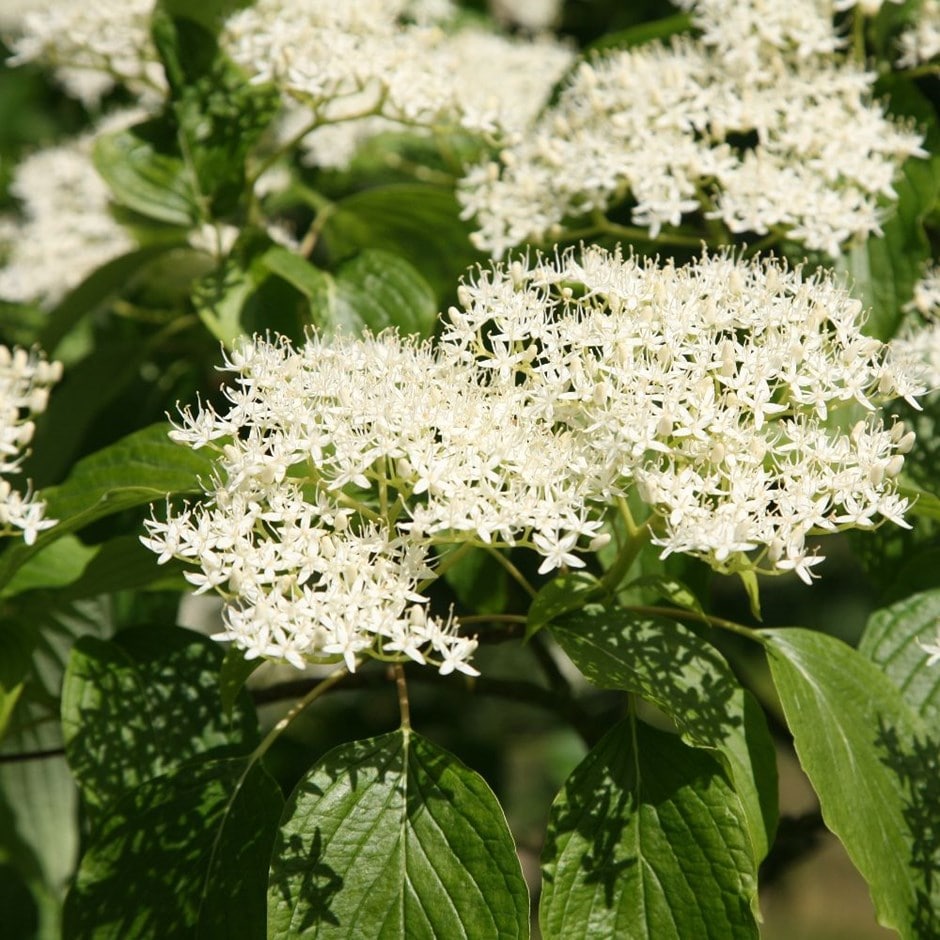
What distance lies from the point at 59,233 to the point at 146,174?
2.14 ft

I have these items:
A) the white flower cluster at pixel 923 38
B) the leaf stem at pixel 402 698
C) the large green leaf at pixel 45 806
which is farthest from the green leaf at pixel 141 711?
the white flower cluster at pixel 923 38

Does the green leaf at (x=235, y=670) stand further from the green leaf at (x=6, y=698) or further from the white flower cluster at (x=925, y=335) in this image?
the white flower cluster at (x=925, y=335)

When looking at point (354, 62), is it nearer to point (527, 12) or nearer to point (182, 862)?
point (182, 862)

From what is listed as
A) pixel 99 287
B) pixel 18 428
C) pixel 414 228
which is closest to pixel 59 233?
pixel 99 287

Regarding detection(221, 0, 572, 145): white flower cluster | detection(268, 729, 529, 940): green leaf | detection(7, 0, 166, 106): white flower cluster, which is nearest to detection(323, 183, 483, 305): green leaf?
detection(221, 0, 572, 145): white flower cluster

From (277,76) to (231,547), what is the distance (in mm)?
719

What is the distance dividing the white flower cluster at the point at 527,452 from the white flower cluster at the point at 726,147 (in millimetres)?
292

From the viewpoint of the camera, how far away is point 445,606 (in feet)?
5.04

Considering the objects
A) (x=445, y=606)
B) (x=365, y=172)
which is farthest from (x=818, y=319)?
(x=365, y=172)

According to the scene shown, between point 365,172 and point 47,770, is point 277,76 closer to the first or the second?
point 365,172

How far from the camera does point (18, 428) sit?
1.20 m

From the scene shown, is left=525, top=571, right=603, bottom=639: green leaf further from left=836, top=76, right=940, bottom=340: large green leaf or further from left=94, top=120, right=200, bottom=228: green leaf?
left=94, top=120, right=200, bottom=228: green leaf

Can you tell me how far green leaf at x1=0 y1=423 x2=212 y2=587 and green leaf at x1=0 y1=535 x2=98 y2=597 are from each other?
149 millimetres

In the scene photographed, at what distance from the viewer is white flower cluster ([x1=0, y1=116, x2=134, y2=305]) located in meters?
2.03
